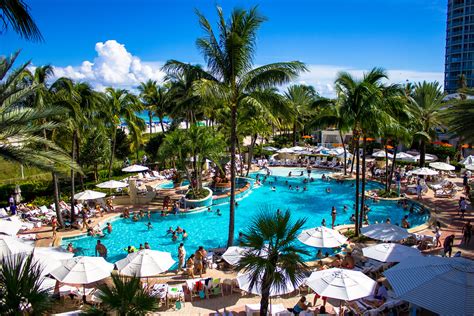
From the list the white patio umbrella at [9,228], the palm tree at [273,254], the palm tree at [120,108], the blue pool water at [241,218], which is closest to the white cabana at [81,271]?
the white patio umbrella at [9,228]

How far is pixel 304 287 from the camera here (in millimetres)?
12016

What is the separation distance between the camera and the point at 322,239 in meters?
13.7

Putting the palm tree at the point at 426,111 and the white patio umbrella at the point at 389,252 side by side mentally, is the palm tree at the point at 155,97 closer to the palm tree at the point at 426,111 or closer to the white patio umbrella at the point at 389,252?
the palm tree at the point at 426,111

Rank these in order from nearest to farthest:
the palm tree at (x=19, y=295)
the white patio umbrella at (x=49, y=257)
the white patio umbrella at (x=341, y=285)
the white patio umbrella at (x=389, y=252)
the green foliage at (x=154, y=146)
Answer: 1. the palm tree at (x=19, y=295)
2. the white patio umbrella at (x=341, y=285)
3. the white patio umbrella at (x=49, y=257)
4. the white patio umbrella at (x=389, y=252)
5. the green foliage at (x=154, y=146)

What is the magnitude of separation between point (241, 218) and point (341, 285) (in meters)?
13.2

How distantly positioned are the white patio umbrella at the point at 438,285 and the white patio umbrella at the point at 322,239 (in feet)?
13.1

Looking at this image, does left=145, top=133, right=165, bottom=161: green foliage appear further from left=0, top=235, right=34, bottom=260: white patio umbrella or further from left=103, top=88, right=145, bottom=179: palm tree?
left=0, top=235, right=34, bottom=260: white patio umbrella

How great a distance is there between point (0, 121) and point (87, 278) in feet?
16.9

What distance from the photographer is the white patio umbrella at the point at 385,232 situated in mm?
13930

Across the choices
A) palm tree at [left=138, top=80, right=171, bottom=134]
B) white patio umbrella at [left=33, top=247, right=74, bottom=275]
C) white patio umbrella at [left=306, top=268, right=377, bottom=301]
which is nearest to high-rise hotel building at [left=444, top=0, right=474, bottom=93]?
palm tree at [left=138, top=80, right=171, bottom=134]

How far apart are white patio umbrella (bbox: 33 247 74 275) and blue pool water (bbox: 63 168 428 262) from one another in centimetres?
394

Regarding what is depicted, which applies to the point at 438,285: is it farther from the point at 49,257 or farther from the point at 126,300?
the point at 49,257

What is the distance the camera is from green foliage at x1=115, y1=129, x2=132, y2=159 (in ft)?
115

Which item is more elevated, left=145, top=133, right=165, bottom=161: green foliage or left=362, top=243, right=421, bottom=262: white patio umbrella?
left=145, top=133, right=165, bottom=161: green foliage
